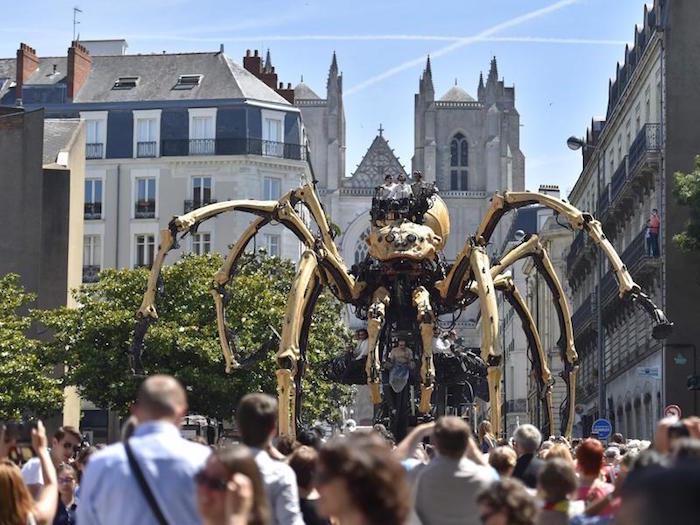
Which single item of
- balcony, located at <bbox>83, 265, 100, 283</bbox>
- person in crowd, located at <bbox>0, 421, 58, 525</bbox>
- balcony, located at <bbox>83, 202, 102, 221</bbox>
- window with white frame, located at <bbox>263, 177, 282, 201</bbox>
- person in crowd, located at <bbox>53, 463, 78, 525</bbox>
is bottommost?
person in crowd, located at <bbox>53, 463, 78, 525</bbox>

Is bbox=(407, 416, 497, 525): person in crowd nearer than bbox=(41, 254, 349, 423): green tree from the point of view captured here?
Yes

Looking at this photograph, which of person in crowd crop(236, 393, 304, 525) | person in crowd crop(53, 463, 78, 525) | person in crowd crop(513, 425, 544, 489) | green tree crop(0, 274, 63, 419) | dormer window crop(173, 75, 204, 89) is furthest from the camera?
dormer window crop(173, 75, 204, 89)

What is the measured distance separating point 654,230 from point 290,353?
31.7 meters

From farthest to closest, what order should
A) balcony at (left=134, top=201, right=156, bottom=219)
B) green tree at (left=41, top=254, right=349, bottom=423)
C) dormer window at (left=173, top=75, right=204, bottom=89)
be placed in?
dormer window at (left=173, top=75, right=204, bottom=89)
balcony at (left=134, top=201, right=156, bottom=219)
green tree at (left=41, top=254, right=349, bottom=423)

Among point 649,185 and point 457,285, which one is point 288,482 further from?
point 649,185

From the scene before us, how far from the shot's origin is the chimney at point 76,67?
2891 inches

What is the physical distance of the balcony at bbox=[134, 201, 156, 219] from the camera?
235 ft

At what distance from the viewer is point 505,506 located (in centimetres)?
729

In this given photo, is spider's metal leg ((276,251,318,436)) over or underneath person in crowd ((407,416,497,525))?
over

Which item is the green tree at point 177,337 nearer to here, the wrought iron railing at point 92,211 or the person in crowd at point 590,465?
the wrought iron railing at point 92,211

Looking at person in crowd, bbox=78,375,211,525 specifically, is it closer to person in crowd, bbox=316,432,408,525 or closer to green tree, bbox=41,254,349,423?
person in crowd, bbox=316,432,408,525

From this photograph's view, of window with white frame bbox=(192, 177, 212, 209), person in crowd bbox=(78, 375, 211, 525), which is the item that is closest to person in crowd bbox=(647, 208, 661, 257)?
window with white frame bbox=(192, 177, 212, 209)

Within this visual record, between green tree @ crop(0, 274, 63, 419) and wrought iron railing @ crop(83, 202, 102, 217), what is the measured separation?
95.6 ft

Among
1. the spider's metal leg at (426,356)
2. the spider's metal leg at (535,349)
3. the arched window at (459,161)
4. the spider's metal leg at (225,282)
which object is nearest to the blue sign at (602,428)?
the spider's metal leg at (535,349)
